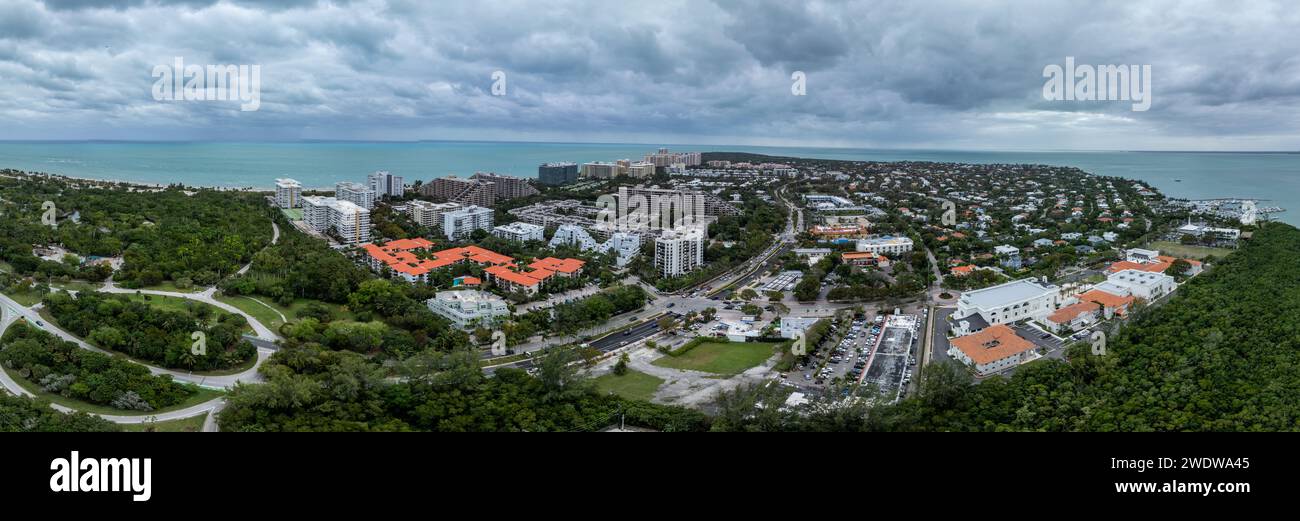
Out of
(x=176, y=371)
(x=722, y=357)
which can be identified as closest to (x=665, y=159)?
(x=722, y=357)

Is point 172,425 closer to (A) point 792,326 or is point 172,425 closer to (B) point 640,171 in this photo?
(A) point 792,326

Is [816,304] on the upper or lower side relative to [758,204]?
lower

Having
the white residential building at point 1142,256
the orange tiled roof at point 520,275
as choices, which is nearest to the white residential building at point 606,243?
the orange tiled roof at point 520,275

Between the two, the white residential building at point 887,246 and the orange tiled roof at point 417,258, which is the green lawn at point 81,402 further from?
the white residential building at point 887,246

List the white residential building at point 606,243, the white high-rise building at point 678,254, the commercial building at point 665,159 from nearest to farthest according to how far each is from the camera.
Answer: the white high-rise building at point 678,254 < the white residential building at point 606,243 < the commercial building at point 665,159

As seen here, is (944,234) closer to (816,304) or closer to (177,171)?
(816,304)

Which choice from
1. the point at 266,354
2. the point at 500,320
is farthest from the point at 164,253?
the point at 500,320

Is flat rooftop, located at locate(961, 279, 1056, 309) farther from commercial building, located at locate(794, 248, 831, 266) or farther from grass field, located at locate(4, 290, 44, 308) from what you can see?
grass field, located at locate(4, 290, 44, 308)

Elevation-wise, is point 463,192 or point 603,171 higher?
point 603,171
